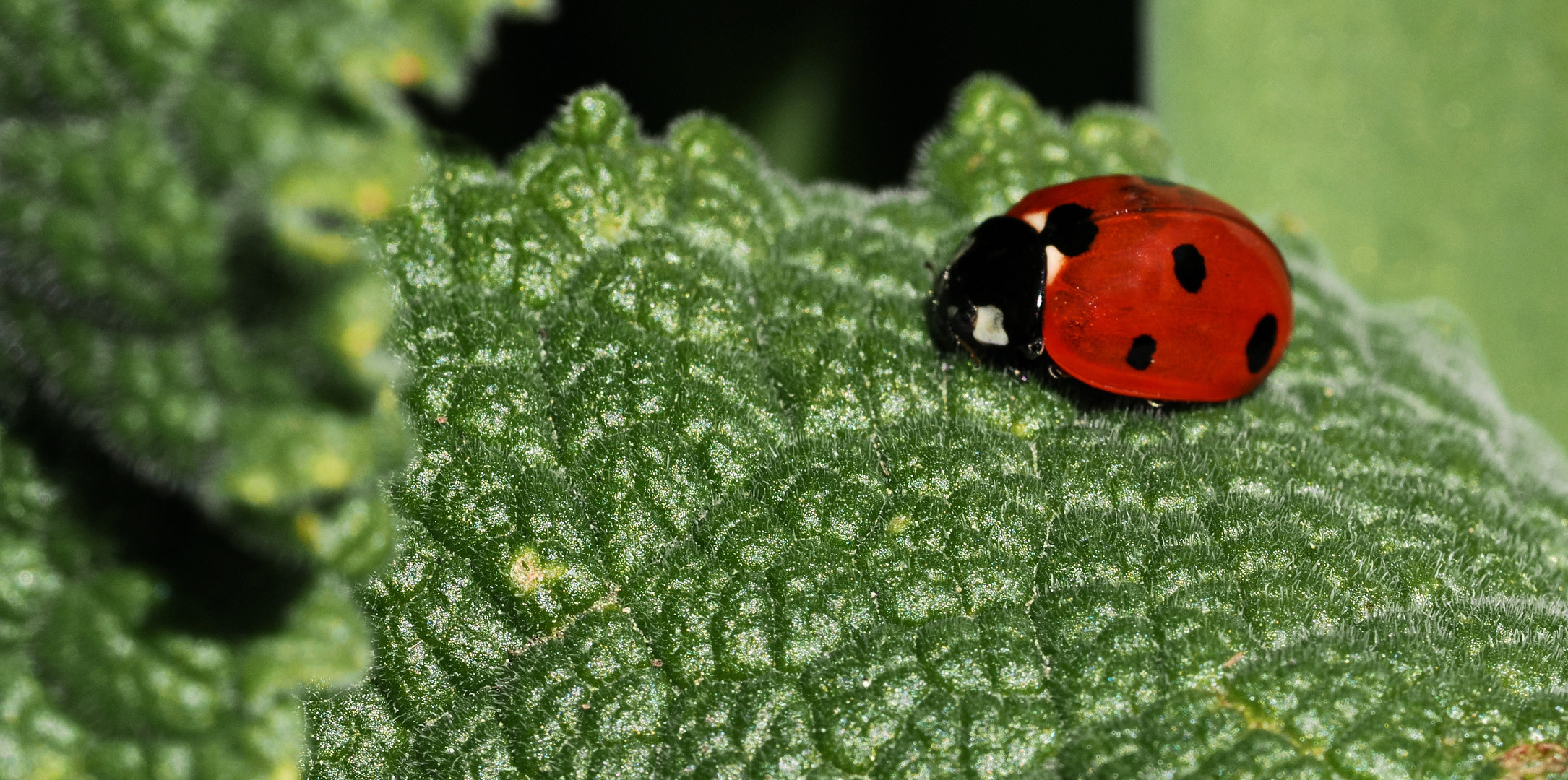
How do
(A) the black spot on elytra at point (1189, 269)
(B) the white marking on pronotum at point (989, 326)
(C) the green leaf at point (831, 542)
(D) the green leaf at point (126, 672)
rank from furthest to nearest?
1. (A) the black spot on elytra at point (1189, 269)
2. (B) the white marking on pronotum at point (989, 326)
3. (C) the green leaf at point (831, 542)
4. (D) the green leaf at point (126, 672)

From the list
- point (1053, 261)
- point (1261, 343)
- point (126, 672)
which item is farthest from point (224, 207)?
point (1261, 343)

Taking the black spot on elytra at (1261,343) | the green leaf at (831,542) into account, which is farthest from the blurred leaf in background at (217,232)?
the black spot on elytra at (1261,343)

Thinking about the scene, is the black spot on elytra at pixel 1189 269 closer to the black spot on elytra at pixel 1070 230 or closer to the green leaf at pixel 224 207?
the black spot on elytra at pixel 1070 230

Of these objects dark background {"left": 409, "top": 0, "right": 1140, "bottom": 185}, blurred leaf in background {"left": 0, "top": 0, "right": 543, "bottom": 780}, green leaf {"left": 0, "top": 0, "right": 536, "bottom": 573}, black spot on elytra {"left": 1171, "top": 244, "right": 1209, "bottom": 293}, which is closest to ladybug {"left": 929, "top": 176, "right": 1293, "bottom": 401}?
black spot on elytra {"left": 1171, "top": 244, "right": 1209, "bottom": 293}

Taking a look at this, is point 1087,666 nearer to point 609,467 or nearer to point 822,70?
point 609,467

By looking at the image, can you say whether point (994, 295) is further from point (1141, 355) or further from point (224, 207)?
point (224, 207)

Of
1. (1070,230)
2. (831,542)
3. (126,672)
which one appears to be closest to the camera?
→ (126,672)
